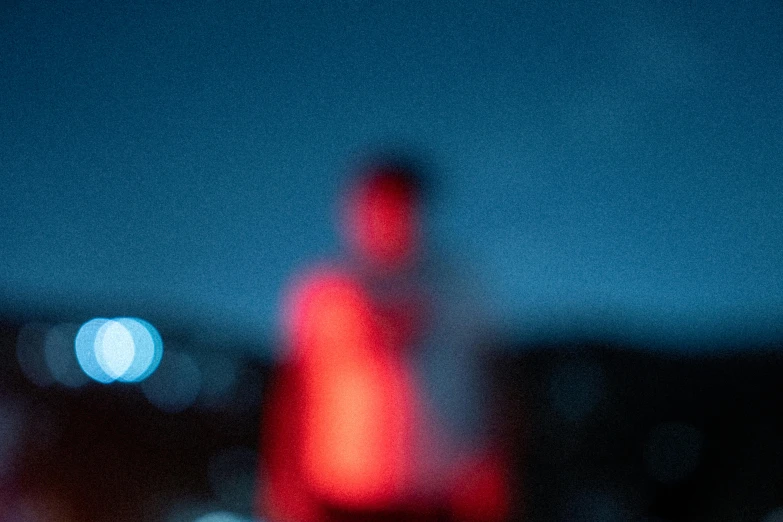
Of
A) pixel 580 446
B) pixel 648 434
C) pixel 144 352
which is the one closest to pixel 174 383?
pixel 144 352

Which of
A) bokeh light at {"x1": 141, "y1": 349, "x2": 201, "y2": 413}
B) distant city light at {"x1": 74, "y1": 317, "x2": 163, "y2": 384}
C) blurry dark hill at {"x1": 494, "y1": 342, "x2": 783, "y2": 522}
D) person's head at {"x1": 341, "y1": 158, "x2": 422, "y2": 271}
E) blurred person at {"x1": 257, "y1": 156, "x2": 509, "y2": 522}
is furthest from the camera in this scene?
bokeh light at {"x1": 141, "y1": 349, "x2": 201, "y2": 413}

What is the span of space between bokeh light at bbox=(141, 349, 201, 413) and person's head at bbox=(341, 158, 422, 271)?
230 cm

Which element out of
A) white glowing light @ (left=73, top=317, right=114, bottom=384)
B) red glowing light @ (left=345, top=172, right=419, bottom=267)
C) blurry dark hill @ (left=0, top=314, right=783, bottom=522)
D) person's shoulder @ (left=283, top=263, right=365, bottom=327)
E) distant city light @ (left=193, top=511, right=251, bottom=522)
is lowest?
distant city light @ (left=193, top=511, right=251, bottom=522)

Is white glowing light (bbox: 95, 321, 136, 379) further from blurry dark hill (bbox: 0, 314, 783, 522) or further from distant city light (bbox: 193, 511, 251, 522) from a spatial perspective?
distant city light (bbox: 193, 511, 251, 522)

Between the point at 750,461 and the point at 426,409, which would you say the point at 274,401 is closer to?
the point at 426,409

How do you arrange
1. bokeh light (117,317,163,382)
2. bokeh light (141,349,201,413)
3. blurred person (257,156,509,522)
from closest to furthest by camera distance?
blurred person (257,156,509,522), bokeh light (117,317,163,382), bokeh light (141,349,201,413)

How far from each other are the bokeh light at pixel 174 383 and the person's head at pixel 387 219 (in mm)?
2300

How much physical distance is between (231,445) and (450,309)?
240cm

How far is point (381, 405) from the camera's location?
4.04 feet

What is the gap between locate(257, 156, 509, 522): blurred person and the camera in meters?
1.23

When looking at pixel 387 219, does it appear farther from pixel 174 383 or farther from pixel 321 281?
pixel 174 383

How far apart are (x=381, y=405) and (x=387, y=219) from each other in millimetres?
395

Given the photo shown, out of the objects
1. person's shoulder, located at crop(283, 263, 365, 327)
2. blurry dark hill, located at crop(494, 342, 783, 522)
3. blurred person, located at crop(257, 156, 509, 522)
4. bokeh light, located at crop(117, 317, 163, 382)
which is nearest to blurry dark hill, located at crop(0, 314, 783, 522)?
blurry dark hill, located at crop(494, 342, 783, 522)

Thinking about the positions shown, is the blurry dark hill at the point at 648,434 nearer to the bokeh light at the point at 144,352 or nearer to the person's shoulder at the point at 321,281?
the person's shoulder at the point at 321,281
